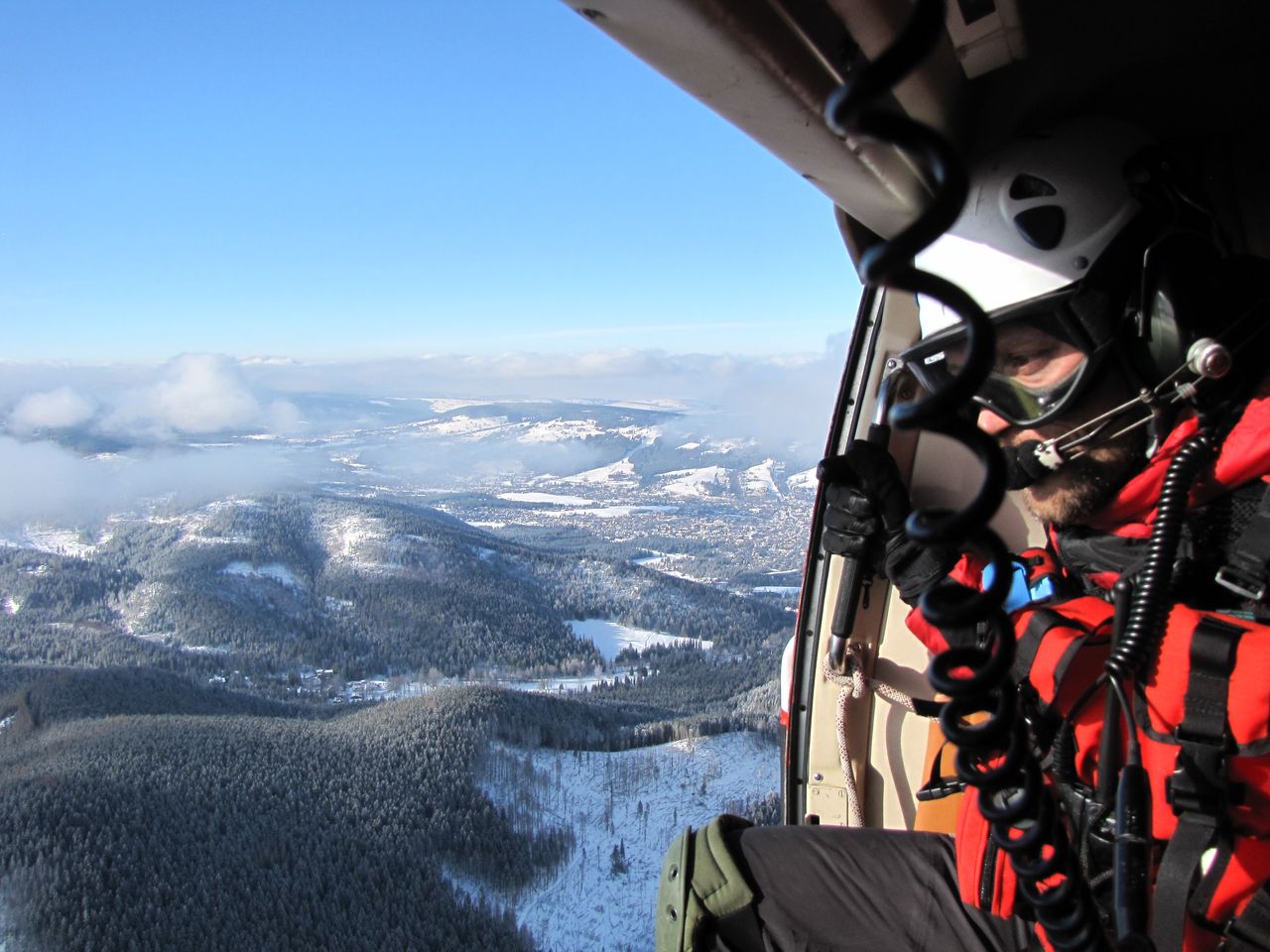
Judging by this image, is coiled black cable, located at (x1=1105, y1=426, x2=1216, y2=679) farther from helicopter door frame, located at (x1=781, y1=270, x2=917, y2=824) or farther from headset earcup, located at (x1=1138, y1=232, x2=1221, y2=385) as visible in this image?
helicopter door frame, located at (x1=781, y1=270, x2=917, y2=824)

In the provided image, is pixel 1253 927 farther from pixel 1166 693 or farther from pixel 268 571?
pixel 268 571

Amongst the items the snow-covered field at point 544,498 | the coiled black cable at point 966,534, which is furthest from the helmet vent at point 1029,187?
the snow-covered field at point 544,498

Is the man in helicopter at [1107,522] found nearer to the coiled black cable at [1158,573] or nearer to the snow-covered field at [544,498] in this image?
the coiled black cable at [1158,573]

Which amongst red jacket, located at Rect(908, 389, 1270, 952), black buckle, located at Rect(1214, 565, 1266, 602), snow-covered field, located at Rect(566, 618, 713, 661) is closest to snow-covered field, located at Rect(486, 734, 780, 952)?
snow-covered field, located at Rect(566, 618, 713, 661)

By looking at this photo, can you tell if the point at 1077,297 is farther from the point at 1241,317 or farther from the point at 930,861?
the point at 930,861

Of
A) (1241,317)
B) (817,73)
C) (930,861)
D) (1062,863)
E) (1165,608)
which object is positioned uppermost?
(817,73)

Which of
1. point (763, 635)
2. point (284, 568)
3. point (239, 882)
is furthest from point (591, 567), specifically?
point (239, 882)
